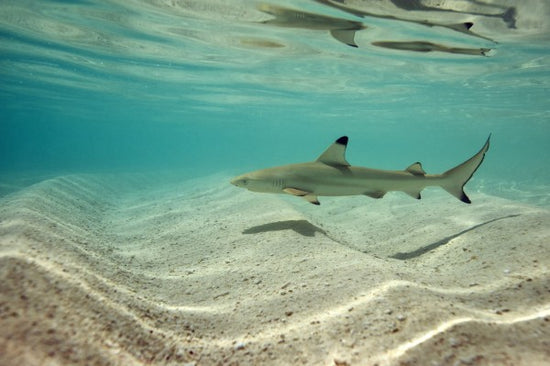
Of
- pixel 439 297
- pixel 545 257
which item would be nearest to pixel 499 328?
pixel 439 297

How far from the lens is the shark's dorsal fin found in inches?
232

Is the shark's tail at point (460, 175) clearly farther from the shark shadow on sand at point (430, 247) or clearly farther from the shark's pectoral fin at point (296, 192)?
the shark's pectoral fin at point (296, 192)

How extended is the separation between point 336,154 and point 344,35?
10.5 m

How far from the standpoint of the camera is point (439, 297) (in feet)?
8.77

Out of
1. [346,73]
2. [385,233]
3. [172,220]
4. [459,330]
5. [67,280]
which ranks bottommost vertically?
[172,220]

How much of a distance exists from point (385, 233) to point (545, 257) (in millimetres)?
3590

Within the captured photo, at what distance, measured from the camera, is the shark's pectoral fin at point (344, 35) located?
1345 cm

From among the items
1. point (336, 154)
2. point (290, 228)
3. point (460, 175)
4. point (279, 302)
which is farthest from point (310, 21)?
point (279, 302)

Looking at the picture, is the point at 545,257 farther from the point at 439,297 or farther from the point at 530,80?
the point at 530,80

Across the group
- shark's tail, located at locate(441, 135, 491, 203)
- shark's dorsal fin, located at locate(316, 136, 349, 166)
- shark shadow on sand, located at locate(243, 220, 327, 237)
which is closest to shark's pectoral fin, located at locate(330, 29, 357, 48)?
shark's dorsal fin, located at locate(316, 136, 349, 166)

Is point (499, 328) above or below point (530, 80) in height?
below

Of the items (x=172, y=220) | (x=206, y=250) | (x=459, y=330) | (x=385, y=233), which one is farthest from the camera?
(x=172, y=220)

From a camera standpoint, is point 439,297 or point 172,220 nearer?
point 439,297

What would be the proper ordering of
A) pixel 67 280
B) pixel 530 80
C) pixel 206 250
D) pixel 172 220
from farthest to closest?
pixel 530 80, pixel 172 220, pixel 206 250, pixel 67 280
